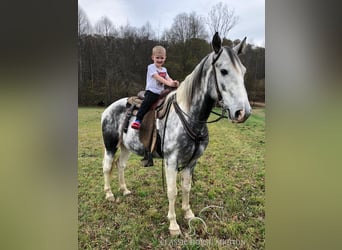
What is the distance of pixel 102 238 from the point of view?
119 centimetres

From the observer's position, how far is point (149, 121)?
47.2 inches

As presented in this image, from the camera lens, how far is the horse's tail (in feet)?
4.10

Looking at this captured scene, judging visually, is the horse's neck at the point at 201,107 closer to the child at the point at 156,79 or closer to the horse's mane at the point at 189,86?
the horse's mane at the point at 189,86

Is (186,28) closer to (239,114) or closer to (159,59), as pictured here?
(159,59)

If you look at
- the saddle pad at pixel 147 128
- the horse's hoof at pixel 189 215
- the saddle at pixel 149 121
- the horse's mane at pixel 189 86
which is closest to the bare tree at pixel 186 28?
the horse's mane at pixel 189 86

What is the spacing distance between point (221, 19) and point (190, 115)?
458 mm

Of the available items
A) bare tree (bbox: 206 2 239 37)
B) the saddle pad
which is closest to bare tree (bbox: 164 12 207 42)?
bare tree (bbox: 206 2 239 37)

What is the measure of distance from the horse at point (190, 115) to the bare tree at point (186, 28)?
134 millimetres
